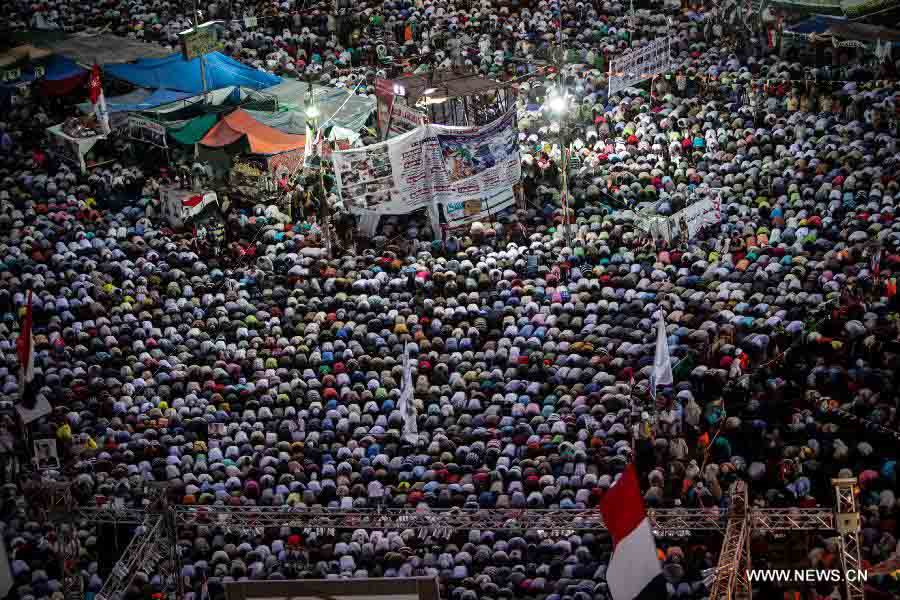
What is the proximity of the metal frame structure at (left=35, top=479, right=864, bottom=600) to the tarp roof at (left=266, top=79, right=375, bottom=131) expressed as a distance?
1419 centimetres

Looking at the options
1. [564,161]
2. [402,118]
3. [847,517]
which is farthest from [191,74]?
[847,517]

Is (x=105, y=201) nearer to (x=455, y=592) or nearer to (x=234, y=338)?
(x=234, y=338)

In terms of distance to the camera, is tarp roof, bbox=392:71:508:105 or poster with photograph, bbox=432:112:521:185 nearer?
poster with photograph, bbox=432:112:521:185

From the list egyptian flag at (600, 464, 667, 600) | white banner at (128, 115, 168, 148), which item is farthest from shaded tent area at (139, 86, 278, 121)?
egyptian flag at (600, 464, 667, 600)

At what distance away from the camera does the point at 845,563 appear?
17.9m

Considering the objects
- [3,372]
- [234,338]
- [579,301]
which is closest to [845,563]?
[579,301]

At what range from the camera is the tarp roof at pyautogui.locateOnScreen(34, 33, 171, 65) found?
39250 mm

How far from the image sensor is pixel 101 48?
40031mm

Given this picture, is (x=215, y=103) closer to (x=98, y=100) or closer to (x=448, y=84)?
(x=98, y=100)

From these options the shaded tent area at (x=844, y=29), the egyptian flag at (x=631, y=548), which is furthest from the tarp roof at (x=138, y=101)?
the egyptian flag at (x=631, y=548)

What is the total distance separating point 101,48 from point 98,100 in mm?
6071

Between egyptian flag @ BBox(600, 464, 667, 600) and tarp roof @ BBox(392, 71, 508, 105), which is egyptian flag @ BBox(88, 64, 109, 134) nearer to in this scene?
tarp roof @ BBox(392, 71, 508, 105)

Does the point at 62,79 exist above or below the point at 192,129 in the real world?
above

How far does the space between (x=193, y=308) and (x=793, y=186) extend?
11499 mm
